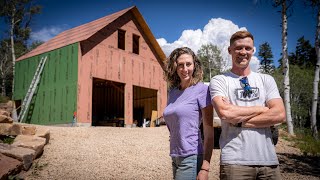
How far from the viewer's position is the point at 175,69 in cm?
276

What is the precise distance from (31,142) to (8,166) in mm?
1762

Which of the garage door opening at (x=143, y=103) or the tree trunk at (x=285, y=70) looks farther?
the garage door opening at (x=143, y=103)

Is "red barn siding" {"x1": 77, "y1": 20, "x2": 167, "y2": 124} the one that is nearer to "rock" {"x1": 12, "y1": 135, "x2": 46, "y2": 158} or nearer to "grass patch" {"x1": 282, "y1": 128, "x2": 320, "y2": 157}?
"rock" {"x1": 12, "y1": 135, "x2": 46, "y2": 158}

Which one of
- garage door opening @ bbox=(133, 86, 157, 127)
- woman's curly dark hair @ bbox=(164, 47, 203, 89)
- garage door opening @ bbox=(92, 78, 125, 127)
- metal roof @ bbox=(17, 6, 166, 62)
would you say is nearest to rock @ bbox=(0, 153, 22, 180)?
woman's curly dark hair @ bbox=(164, 47, 203, 89)

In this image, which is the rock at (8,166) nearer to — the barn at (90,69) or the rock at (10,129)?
the rock at (10,129)

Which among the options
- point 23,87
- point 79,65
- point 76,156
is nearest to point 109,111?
point 23,87

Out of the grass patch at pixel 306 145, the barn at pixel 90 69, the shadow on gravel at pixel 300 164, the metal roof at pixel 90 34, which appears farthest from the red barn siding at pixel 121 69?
the shadow on gravel at pixel 300 164

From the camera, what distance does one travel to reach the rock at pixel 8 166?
5355 millimetres

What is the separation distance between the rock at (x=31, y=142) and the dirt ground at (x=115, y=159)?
0.24m

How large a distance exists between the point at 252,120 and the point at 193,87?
60 centimetres

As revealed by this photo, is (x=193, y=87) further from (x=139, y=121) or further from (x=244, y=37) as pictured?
(x=139, y=121)

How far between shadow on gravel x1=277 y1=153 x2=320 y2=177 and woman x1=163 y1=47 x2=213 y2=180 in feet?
17.2

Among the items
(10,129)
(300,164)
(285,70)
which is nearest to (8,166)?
(10,129)

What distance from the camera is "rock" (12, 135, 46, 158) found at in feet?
23.0
